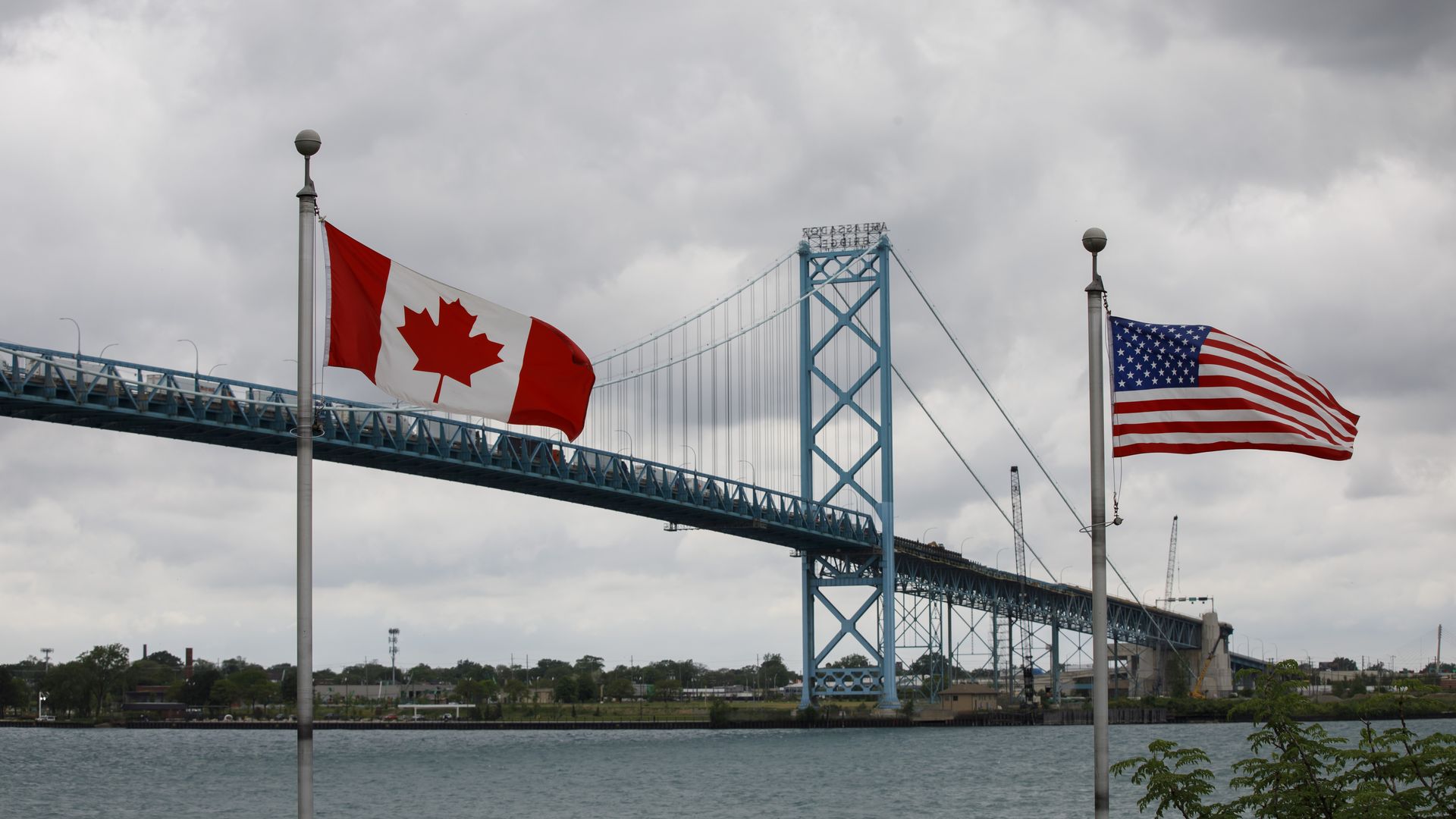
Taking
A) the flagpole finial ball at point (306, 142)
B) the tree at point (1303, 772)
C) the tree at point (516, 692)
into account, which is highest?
the flagpole finial ball at point (306, 142)

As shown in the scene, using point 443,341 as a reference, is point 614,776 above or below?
below

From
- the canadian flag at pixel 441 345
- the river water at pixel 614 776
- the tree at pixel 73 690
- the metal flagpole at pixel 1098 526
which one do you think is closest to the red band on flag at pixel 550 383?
the canadian flag at pixel 441 345

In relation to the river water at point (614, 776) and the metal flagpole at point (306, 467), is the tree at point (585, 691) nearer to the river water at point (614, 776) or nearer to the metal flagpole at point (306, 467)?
the river water at point (614, 776)

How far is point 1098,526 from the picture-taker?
1531 centimetres

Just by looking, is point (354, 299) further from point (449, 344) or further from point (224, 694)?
point (224, 694)

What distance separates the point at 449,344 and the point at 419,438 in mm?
48209

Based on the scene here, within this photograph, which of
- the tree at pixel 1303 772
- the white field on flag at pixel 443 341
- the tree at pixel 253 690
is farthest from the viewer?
the tree at pixel 253 690

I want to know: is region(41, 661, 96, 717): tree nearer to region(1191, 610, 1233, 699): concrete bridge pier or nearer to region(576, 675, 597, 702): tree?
region(576, 675, 597, 702): tree

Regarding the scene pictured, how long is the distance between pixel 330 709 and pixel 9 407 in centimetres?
10575

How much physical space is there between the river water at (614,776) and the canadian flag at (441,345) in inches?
1101

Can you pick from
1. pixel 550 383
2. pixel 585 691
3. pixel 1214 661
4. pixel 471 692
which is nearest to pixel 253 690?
pixel 471 692

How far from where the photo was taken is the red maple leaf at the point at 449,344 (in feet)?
45.5

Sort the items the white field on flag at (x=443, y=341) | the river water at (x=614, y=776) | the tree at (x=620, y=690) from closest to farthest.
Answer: the white field on flag at (x=443, y=341)
the river water at (x=614, y=776)
the tree at (x=620, y=690)

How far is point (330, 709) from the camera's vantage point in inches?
6019
